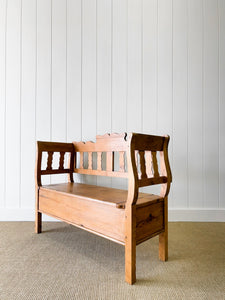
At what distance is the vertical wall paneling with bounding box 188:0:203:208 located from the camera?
1.80m

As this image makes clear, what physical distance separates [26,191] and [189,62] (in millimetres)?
2104

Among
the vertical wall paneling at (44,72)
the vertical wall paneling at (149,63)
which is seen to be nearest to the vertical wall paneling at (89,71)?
the vertical wall paneling at (44,72)

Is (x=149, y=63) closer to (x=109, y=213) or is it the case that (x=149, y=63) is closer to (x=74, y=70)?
(x=74, y=70)

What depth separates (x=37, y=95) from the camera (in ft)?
6.26

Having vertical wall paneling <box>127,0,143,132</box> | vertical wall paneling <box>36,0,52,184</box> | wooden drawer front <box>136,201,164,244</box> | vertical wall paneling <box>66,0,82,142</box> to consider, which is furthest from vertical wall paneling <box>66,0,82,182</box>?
wooden drawer front <box>136,201,164,244</box>

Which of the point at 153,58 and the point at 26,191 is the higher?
the point at 153,58

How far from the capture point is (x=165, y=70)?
6.00ft

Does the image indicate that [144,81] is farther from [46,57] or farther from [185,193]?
[185,193]

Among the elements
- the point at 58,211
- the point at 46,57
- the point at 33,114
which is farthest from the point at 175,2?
the point at 58,211

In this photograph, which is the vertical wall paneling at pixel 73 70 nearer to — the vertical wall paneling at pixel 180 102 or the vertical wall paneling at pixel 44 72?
the vertical wall paneling at pixel 44 72

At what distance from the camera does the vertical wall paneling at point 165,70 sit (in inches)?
71.6

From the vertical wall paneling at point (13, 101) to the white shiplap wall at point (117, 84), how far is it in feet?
0.03

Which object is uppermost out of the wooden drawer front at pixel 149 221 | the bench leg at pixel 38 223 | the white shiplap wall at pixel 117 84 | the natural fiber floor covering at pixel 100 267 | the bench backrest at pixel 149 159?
the white shiplap wall at pixel 117 84

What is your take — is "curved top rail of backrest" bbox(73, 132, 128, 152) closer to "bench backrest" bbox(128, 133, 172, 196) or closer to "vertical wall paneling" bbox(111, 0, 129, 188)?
"bench backrest" bbox(128, 133, 172, 196)
